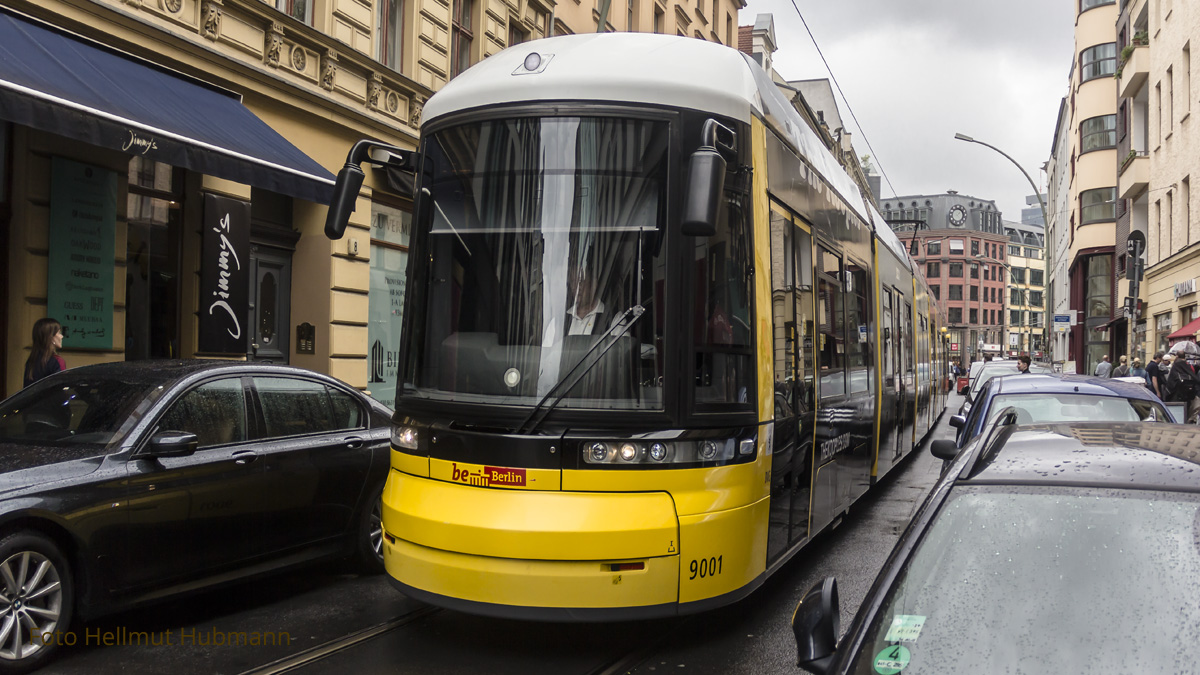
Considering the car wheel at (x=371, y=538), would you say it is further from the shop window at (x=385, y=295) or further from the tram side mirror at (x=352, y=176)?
the shop window at (x=385, y=295)

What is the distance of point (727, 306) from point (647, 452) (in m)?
0.93

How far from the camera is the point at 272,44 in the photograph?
13211mm

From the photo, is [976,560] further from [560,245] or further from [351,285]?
[351,285]

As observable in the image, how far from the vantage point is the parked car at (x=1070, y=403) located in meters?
8.09

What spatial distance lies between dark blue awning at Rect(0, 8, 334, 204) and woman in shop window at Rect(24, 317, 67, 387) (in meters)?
1.63

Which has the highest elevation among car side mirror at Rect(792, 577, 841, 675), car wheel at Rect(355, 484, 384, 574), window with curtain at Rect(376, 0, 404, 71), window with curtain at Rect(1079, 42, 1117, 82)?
window with curtain at Rect(1079, 42, 1117, 82)

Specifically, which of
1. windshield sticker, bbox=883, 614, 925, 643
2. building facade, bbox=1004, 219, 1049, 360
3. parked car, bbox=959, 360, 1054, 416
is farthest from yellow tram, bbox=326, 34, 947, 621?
building facade, bbox=1004, 219, 1049, 360

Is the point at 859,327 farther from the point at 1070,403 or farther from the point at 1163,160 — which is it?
the point at 1163,160

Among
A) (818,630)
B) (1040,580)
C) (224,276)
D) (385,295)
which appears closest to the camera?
(1040,580)

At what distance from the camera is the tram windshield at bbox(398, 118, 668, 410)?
526 centimetres

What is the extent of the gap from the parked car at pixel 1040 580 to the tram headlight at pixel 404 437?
3.02m

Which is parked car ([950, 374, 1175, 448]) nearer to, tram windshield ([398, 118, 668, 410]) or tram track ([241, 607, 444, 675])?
tram windshield ([398, 118, 668, 410])

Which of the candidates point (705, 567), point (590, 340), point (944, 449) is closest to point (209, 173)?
point (590, 340)

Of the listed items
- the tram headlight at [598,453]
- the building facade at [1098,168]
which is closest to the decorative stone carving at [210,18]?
the tram headlight at [598,453]
